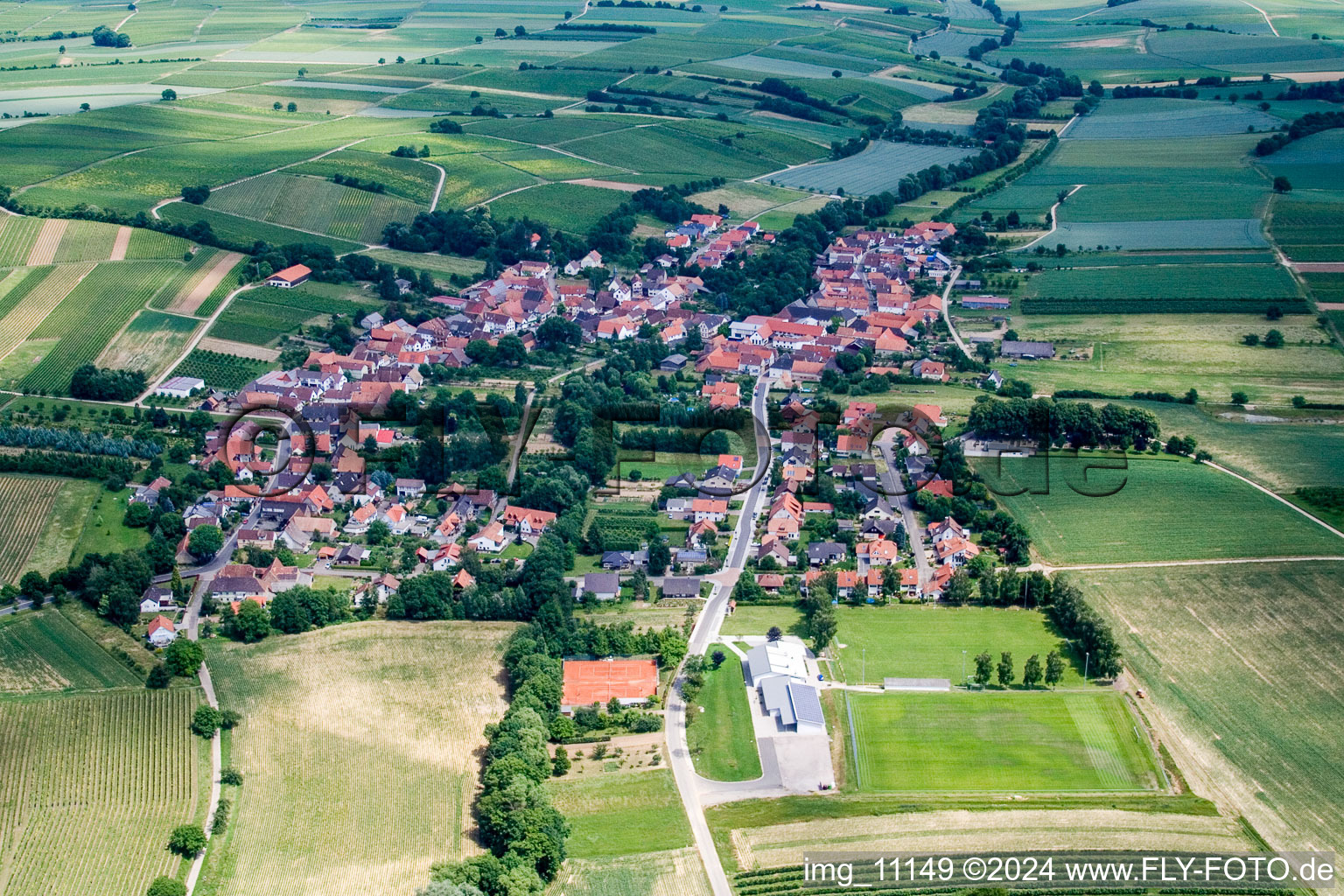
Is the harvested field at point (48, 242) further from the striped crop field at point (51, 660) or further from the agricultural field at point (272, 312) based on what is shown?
the striped crop field at point (51, 660)

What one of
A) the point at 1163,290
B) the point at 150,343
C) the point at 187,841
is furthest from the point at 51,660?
the point at 1163,290

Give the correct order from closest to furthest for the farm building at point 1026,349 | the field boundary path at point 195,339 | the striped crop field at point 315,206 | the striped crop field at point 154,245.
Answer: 1. the field boundary path at point 195,339
2. the farm building at point 1026,349
3. the striped crop field at point 154,245
4. the striped crop field at point 315,206

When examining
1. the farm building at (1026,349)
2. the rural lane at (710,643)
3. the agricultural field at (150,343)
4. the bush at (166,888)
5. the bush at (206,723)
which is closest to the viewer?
the bush at (166,888)

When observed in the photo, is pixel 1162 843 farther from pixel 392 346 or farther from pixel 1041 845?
pixel 392 346

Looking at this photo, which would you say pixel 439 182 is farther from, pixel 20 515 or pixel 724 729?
pixel 724 729

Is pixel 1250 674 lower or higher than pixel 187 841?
lower

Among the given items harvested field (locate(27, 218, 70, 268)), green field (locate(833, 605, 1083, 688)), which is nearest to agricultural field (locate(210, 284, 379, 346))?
harvested field (locate(27, 218, 70, 268))

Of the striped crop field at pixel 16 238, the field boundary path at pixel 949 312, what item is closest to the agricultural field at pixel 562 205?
the field boundary path at pixel 949 312
